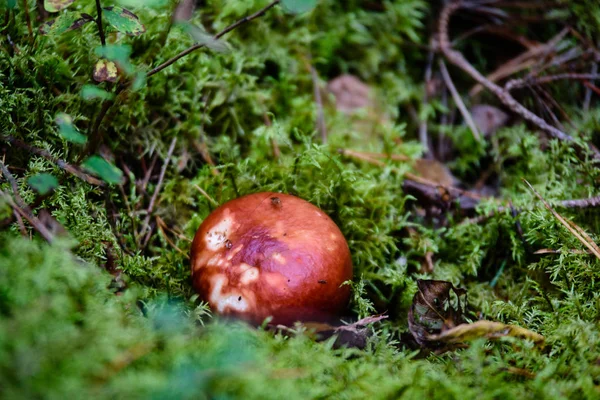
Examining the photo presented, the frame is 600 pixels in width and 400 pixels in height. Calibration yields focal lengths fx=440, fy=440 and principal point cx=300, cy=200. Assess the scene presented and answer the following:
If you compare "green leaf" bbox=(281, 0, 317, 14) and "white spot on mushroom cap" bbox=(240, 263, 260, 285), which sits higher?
"green leaf" bbox=(281, 0, 317, 14)

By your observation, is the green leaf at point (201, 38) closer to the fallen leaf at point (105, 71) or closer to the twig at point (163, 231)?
the fallen leaf at point (105, 71)

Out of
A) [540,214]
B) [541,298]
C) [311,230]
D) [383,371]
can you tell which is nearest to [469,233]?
[540,214]

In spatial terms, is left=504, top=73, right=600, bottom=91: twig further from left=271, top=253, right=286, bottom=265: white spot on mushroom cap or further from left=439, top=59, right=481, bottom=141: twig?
left=271, top=253, right=286, bottom=265: white spot on mushroom cap

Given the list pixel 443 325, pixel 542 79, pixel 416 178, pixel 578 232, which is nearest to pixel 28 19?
pixel 416 178

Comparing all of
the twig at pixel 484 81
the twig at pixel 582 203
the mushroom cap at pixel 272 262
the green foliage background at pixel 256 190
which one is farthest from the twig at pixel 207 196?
the twig at pixel 484 81

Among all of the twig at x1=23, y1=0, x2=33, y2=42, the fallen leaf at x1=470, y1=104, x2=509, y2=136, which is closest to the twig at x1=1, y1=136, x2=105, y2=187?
the twig at x1=23, y1=0, x2=33, y2=42
